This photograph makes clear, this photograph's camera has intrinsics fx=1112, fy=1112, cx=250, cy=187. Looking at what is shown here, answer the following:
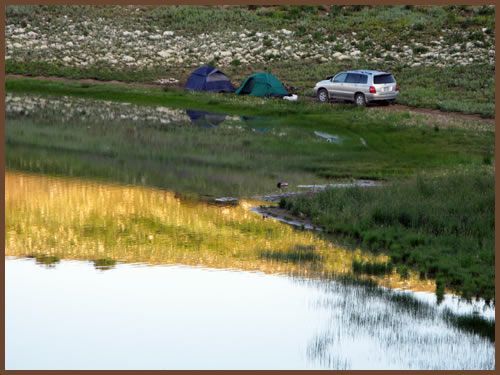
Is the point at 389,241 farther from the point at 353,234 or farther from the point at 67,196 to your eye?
the point at 67,196

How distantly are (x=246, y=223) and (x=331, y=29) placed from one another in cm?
5605

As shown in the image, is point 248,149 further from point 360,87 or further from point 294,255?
point 294,255

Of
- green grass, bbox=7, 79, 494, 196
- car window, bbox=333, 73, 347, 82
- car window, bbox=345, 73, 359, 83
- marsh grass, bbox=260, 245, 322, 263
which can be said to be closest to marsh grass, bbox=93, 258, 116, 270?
marsh grass, bbox=260, 245, 322, 263

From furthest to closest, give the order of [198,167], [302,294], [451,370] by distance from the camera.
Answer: [198,167]
[302,294]
[451,370]

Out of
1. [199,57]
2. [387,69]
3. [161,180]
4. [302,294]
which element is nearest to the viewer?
[302,294]

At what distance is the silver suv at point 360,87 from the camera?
53.8 metres

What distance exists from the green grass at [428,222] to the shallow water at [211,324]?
6.72 feet

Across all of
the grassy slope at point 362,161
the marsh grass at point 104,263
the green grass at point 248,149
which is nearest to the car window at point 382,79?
the green grass at point 248,149

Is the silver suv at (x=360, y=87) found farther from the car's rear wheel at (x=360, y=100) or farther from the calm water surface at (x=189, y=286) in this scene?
the calm water surface at (x=189, y=286)

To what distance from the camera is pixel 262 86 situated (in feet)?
190

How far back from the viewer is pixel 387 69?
6781cm

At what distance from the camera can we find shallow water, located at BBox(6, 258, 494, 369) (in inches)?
656

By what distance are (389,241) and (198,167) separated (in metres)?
13.0

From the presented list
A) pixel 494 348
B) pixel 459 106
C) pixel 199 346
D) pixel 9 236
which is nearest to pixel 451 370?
pixel 494 348
